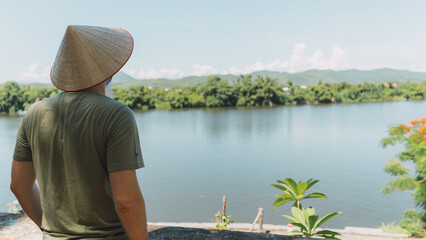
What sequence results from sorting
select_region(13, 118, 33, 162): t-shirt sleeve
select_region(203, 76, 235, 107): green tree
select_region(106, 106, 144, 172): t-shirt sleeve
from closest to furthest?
select_region(106, 106, 144, 172): t-shirt sleeve, select_region(13, 118, 33, 162): t-shirt sleeve, select_region(203, 76, 235, 107): green tree

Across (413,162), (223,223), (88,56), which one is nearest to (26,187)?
(88,56)

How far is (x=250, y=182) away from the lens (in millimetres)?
13797

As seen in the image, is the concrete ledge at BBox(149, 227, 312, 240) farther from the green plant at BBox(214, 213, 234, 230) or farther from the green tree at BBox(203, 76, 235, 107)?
the green tree at BBox(203, 76, 235, 107)

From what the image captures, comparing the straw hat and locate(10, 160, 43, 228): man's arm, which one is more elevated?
the straw hat

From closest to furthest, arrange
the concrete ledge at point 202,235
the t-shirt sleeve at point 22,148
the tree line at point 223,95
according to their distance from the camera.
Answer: the t-shirt sleeve at point 22,148, the concrete ledge at point 202,235, the tree line at point 223,95

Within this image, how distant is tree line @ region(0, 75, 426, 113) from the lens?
157 feet

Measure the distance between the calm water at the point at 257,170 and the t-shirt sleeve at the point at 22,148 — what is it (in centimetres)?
914

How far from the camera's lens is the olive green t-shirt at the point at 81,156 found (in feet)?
2.39

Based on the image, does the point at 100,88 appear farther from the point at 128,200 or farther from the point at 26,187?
the point at 26,187

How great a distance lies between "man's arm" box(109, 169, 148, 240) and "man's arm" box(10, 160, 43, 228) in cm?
33

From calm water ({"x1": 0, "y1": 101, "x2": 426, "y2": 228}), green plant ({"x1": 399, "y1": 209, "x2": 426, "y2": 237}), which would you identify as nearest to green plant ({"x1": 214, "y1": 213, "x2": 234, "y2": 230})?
green plant ({"x1": 399, "y1": 209, "x2": 426, "y2": 237})

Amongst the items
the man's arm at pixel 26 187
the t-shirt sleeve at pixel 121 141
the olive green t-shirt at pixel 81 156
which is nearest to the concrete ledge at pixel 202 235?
the man's arm at pixel 26 187

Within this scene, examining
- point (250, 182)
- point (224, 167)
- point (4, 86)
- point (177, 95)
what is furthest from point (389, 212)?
point (4, 86)

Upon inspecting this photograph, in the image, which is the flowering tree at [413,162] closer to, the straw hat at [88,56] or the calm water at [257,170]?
the calm water at [257,170]
